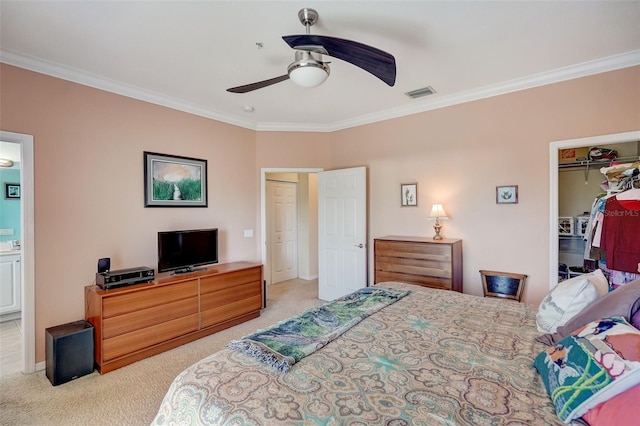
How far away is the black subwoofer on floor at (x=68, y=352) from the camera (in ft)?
7.98

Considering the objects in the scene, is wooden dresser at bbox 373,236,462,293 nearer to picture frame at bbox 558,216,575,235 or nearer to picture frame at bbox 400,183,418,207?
picture frame at bbox 400,183,418,207

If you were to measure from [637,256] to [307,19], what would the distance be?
10.7ft

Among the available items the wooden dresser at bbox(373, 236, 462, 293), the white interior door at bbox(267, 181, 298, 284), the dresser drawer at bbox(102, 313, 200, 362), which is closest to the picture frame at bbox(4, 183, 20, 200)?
the dresser drawer at bbox(102, 313, 200, 362)

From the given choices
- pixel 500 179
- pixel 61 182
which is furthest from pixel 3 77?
pixel 500 179

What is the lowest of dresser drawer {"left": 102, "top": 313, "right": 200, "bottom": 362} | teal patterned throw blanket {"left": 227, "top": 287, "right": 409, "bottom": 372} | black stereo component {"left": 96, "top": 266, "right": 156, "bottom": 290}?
dresser drawer {"left": 102, "top": 313, "right": 200, "bottom": 362}

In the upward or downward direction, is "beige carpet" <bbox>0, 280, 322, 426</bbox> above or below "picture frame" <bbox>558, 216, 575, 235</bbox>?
below

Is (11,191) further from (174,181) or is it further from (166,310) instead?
(166,310)

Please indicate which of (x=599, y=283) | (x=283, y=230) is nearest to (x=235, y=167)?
(x=283, y=230)

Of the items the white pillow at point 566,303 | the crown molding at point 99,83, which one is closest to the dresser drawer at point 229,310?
the crown molding at point 99,83

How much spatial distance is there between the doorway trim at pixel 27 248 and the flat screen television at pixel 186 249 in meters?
1.01

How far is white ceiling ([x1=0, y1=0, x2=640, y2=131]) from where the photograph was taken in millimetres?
2037

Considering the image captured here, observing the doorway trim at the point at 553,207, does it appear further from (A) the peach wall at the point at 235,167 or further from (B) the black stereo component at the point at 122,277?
(B) the black stereo component at the point at 122,277

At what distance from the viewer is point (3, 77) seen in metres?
2.53

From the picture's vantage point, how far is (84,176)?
2951 mm
